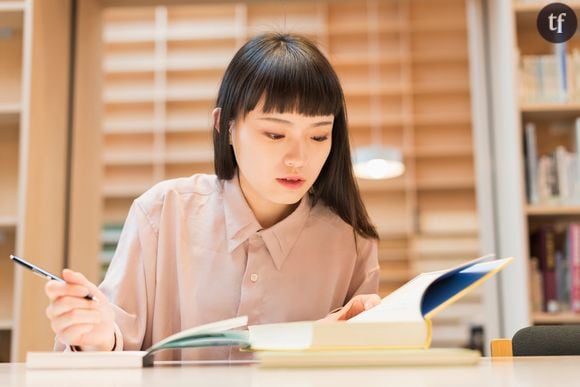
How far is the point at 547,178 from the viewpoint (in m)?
2.85

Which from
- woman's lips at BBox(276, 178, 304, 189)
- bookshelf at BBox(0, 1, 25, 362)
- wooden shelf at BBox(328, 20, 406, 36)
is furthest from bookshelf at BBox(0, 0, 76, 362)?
wooden shelf at BBox(328, 20, 406, 36)

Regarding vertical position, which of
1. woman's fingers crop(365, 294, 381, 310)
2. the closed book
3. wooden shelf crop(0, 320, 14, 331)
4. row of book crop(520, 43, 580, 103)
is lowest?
wooden shelf crop(0, 320, 14, 331)

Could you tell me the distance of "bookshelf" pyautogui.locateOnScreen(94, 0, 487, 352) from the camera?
5.26 metres

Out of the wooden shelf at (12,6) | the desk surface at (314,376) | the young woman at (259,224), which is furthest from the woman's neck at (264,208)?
the wooden shelf at (12,6)

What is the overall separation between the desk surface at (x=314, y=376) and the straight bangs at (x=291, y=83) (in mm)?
526

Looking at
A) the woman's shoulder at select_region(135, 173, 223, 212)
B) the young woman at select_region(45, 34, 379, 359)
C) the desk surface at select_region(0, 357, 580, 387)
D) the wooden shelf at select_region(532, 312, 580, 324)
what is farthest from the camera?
the wooden shelf at select_region(532, 312, 580, 324)

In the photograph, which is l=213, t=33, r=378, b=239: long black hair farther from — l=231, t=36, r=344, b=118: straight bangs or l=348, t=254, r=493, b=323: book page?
l=348, t=254, r=493, b=323: book page

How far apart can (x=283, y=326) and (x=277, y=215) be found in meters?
0.58

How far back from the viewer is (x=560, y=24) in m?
2.14

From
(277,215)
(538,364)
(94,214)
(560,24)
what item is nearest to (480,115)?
(560,24)

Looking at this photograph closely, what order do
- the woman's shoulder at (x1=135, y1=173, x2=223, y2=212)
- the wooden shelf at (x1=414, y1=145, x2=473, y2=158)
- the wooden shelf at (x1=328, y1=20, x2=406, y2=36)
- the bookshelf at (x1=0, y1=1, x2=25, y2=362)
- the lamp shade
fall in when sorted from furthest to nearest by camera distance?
the wooden shelf at (x1=328, y1=20, x2=406, y2=36)
the wooden shelf at (x1=414, y1=145, x2=473, y2=158)
the lamp shade
the bookshelf at (x1=0, y1=1, x2=25, y2=362)
the woman's shoulder at (x1=135, y1=173, x2=223, y2=212)

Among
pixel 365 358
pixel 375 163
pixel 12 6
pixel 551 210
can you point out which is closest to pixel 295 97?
pixel 365 358

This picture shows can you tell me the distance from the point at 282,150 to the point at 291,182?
0.06 metres

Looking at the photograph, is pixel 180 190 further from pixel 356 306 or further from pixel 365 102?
pixel 365 102
